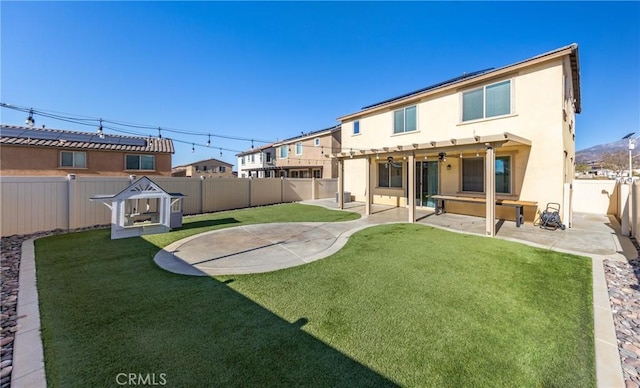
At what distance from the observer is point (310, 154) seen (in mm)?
26672

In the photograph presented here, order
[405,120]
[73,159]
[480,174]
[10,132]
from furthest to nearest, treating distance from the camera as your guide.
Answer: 1. [73,159]
2. [10,132]
3. [405,120]
4. [480,174]

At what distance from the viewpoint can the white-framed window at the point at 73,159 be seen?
53.7ft

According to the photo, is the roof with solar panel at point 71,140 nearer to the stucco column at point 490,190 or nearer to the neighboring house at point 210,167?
the stucco column at point 490,190

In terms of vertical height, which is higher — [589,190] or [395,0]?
[395,0]

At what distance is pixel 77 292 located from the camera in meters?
3.96

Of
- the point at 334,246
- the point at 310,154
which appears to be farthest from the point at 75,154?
the point at 334,246

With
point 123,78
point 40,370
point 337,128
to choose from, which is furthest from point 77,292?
point 337,128

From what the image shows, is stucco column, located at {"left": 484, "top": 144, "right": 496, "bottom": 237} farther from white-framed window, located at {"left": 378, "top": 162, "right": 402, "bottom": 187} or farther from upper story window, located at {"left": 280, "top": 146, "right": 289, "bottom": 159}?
upper story window, located at {"left": 280, "top": 146, "right": 289, "bottom": 159}

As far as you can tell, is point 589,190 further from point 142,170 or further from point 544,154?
point 142,170

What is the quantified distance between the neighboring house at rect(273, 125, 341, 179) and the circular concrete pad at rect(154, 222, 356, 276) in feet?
53.5

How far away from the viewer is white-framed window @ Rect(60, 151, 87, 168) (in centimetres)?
1638

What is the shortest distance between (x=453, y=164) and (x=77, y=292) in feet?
43.3

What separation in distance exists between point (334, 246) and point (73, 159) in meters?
20.0

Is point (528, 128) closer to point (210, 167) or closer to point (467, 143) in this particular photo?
point (467, 143)
